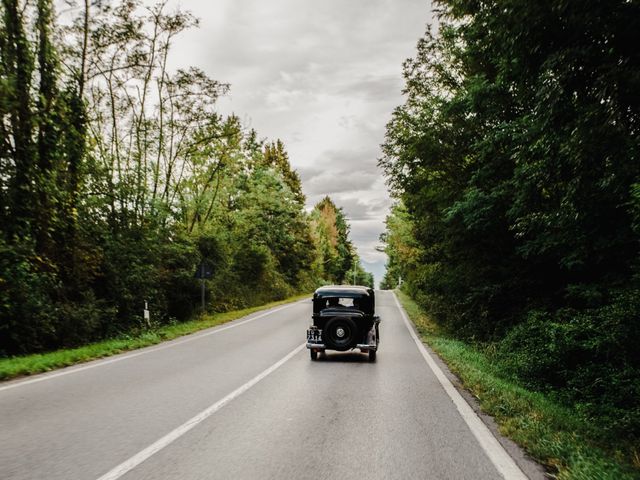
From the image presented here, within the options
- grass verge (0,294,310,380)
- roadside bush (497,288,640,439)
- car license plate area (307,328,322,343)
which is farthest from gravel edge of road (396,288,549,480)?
grass verge (0,294,310,380)

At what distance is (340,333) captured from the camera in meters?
10.0

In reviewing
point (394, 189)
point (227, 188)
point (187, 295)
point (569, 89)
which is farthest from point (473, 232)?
point (227, 188)

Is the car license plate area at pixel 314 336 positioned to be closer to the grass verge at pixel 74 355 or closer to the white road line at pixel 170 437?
the white road line at pixel 170 437

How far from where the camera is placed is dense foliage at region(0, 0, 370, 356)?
1149cm

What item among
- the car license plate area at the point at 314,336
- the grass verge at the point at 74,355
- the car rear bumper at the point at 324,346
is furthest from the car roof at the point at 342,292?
the grass verge at the point at 74,355

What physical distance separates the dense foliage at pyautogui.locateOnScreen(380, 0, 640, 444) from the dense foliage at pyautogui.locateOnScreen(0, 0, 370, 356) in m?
10.3

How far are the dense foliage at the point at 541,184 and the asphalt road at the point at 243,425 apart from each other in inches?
103

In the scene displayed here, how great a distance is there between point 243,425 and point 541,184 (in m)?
6.59

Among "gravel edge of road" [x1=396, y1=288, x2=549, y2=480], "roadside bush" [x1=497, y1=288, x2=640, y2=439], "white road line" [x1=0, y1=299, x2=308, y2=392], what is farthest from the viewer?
"white road line" [x1=0, y1=299, x2=308, y2=392]

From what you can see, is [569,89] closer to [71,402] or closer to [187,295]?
[71,402]

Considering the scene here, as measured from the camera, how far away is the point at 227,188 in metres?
26.3

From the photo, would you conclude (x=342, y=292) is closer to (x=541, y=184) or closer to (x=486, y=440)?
(x=541, y=184)

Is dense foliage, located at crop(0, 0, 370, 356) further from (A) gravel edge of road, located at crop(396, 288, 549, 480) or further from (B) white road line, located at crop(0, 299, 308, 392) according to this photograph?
(A) gravel edge of road, located at crop(396, 288, 549, 480)

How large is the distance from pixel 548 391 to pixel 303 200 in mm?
42798
